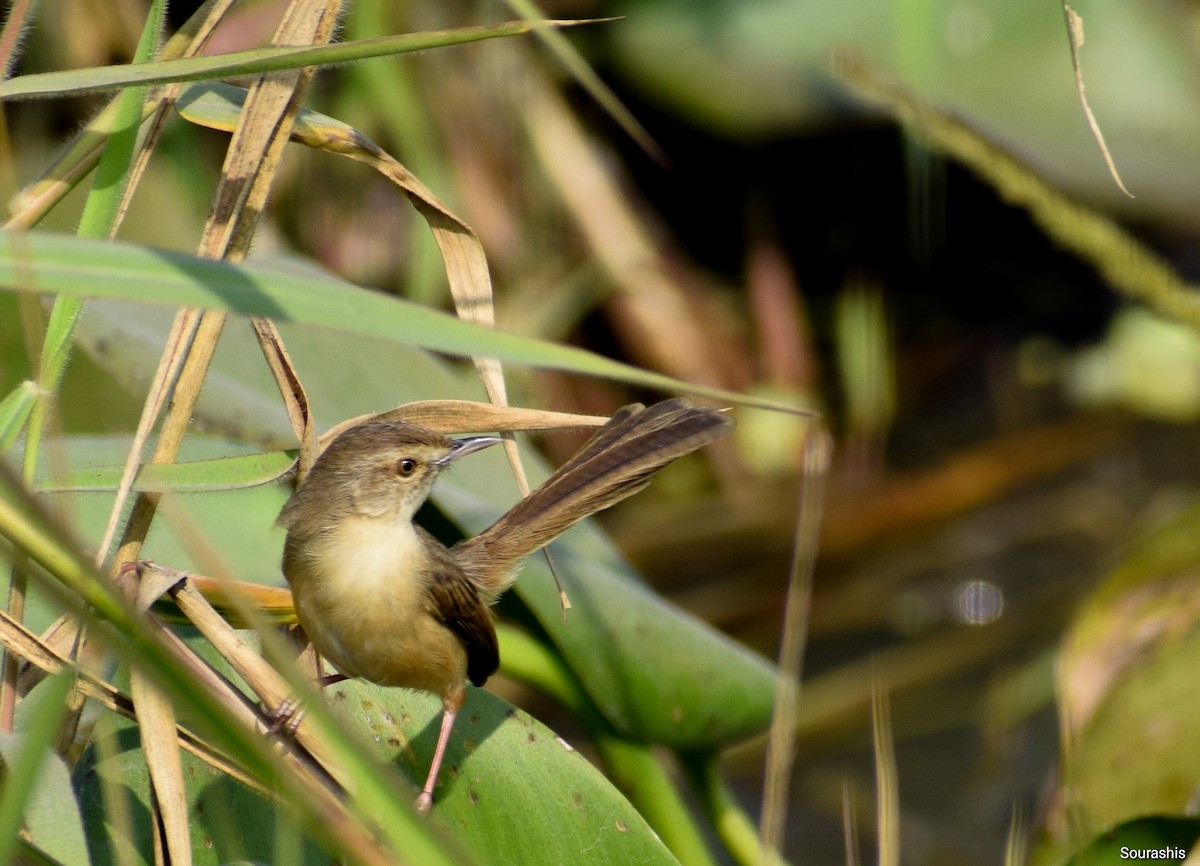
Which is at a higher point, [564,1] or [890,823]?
[564,1]

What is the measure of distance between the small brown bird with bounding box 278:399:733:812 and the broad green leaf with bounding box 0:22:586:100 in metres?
0.67

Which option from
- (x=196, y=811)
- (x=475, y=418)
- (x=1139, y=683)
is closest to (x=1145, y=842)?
(x=1139, y=683)

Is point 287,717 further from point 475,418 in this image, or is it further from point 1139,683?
point 1139,683

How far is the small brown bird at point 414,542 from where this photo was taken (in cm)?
204

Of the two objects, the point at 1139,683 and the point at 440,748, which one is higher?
the point at 1139,683

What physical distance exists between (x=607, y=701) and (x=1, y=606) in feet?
3.07

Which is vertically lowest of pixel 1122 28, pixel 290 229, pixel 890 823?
pixel 890 823

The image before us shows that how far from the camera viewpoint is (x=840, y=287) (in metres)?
6.75

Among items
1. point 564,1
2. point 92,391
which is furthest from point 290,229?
point 92,391

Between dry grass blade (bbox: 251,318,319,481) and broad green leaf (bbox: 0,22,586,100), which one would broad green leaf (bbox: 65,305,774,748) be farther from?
broad green leaf (bbox: 0,22,586,100)

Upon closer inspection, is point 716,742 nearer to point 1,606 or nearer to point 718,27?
point 1,606

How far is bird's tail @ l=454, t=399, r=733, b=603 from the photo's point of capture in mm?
2000

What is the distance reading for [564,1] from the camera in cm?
588

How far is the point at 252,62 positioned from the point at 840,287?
5.47m
